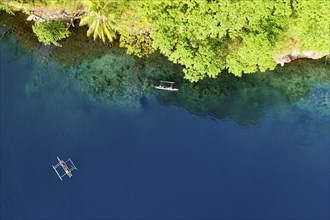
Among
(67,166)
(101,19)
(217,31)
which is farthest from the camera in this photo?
(67,166)

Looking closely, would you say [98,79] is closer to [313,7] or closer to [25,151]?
[25,151]

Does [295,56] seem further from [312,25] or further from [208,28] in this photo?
[208,28]

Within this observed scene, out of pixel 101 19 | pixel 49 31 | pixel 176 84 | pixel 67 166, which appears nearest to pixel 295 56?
pixel 176 84

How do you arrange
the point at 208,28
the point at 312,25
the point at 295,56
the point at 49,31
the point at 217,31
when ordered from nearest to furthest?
the point at 208,28 → the point at 217,31 → the point at 312,25 → the point at 49,31 → the point at 295,56

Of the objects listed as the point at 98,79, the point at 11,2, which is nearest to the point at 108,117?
the point at 98,79

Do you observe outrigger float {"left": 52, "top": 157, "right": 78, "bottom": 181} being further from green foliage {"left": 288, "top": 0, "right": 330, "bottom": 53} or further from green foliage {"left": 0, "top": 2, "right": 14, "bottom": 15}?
green foliage {"left": 288, "top": 0, "right": 330, "bottom": 53}

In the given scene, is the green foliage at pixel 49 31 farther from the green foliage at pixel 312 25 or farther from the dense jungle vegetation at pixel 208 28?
the green foliage at pixel 312 25
